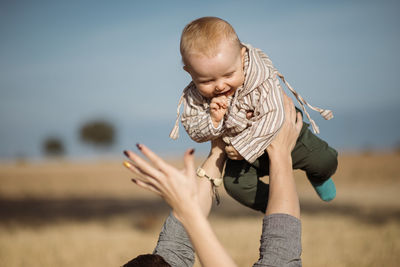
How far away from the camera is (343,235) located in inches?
258

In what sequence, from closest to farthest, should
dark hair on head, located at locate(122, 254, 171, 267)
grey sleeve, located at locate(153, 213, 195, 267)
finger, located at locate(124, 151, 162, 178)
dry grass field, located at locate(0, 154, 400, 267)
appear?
finger, located at locate(124, 151, 162, 178) < dark hair on head, located at locate(122, 254, 171, 267) < grey sleeve, located at locate(153, 213, 195, 267) < dry grass field, located at locate(0, 154, 400, 267)

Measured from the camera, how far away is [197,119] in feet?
9.08

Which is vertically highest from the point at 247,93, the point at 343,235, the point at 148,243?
the point at 343,235

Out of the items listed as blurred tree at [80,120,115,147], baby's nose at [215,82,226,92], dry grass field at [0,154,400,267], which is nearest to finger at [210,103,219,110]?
baby's nose at [215,82,226,92]

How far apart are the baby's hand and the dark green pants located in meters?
0.40

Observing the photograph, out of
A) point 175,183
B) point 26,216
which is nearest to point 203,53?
point 175,183

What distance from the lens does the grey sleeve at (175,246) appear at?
7.55 ft

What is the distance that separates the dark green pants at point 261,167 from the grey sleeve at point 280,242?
2.29 ft

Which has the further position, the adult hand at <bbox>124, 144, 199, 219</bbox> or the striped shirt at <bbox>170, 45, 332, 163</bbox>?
the striped shirt at <bbox>170, 45, 332, 163</bbox>

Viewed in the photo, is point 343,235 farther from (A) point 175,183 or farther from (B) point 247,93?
(A) point 175,183

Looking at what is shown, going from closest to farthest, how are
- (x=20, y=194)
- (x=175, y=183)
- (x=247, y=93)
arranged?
(x=175, y=183) → (x=247, y=93) → (x=20, y=194)

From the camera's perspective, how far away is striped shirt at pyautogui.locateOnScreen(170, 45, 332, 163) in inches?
97.2

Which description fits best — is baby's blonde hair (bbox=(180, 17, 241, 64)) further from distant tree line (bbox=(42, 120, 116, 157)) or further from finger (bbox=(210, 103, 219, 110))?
distant tree line (bbox=(42, 120, 116, 157))

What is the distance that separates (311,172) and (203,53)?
1.24 meters
